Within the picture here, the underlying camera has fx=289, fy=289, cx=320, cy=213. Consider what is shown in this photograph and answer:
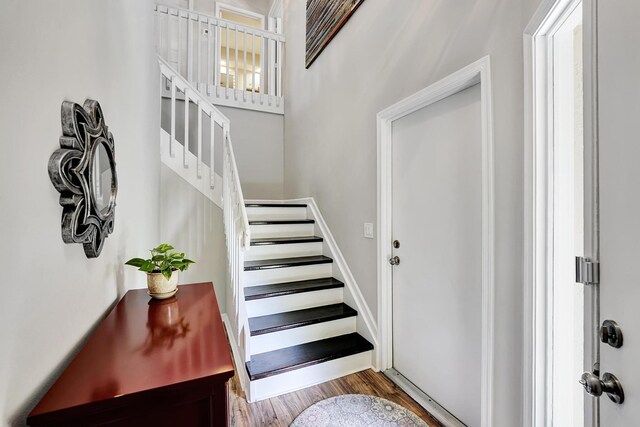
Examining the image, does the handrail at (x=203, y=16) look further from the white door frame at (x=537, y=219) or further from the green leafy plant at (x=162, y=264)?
the white door frame at (x=537, y=219)

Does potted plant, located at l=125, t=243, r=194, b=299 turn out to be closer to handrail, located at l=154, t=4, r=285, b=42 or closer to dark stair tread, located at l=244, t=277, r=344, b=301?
dark stair tread, located at l=244, t=277, r=344, b=301

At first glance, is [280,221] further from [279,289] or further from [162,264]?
[162,264]

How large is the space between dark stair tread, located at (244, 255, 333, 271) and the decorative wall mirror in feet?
4.61

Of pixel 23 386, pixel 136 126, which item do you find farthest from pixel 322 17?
pixel 23 386

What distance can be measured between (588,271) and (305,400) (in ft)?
5.69

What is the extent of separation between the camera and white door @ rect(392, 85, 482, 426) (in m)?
1.54

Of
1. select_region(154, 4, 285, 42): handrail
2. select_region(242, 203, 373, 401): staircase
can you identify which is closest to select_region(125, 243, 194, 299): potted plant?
select_region(242, 203, 373, 401): staircase

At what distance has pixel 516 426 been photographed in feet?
4.15

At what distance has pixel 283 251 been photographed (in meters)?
2.89

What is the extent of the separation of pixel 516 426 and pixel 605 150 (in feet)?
4.02

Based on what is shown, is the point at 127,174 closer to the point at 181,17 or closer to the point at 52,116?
the point at 52,116

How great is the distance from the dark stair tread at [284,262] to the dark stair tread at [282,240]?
16cm

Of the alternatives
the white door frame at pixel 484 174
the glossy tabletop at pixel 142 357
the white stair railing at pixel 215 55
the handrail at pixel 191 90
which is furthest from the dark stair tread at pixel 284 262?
the white stair railing at pixel 215 55

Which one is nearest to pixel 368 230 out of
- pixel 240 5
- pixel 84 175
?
pixel 84 175
